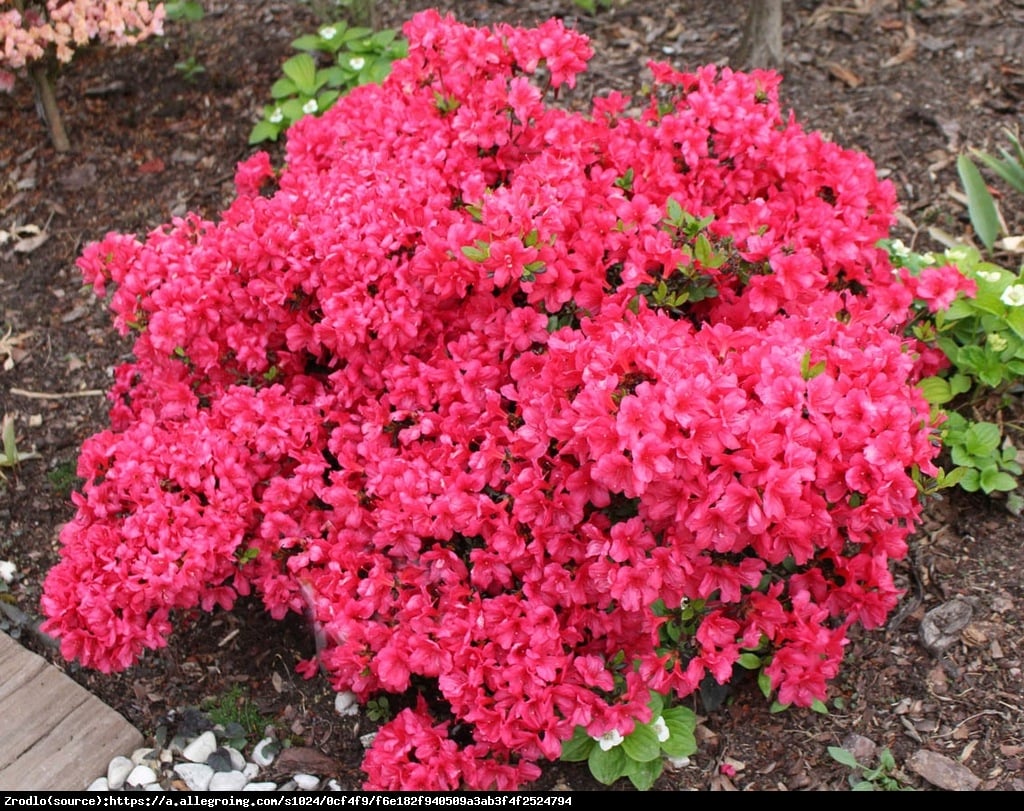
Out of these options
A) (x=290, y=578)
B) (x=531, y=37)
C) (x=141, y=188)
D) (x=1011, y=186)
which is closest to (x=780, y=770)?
(x=290, y=578)

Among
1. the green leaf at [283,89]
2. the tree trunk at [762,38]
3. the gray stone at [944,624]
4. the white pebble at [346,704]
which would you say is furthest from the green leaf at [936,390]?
the green leaf at [283,89]

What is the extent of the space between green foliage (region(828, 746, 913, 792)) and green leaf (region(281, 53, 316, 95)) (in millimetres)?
3327

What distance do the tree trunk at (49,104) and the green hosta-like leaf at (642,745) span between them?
11.8 ft

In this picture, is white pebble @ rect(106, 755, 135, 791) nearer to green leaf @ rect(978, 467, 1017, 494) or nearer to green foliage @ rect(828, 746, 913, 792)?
green foliage @ rect(828, 746, 913, 792)

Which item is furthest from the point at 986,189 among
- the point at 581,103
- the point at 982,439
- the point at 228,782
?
the point at 228,782

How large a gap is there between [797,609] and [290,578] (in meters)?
1.23

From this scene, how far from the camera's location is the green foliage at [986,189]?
3682 mm

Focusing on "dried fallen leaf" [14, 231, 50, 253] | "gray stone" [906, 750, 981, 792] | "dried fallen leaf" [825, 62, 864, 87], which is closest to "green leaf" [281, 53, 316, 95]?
"dried fallen leaf" [14, 231, 50, 253]

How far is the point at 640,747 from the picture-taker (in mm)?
2381

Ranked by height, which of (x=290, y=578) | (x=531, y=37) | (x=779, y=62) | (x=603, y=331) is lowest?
(x=290, y=578)

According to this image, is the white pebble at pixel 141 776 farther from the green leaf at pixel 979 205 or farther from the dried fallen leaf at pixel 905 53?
the dried fallen leaf at pixel 905 53

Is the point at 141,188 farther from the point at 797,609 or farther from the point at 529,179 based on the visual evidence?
the point at 797,609

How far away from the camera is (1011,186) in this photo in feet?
13.0

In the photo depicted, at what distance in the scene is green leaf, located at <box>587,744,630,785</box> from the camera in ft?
7.85
